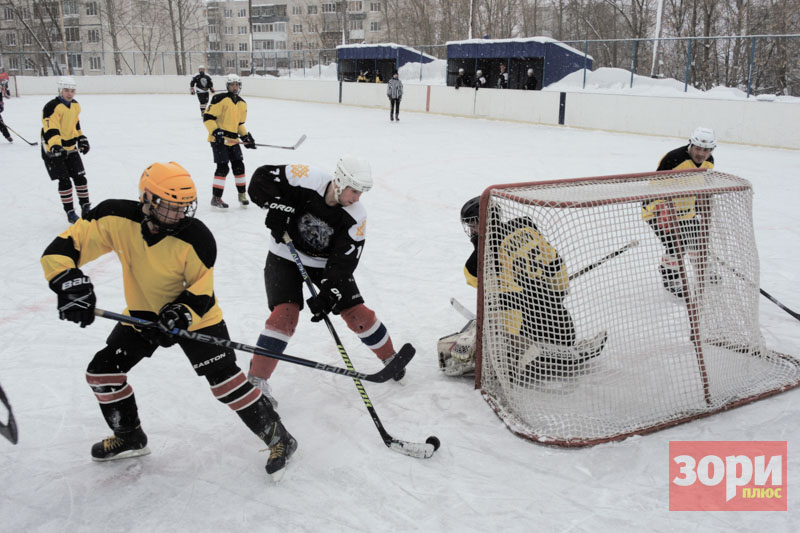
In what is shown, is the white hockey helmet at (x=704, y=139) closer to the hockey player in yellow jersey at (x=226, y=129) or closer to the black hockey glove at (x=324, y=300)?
Result: the black hockey glove at (x=324, y=300)

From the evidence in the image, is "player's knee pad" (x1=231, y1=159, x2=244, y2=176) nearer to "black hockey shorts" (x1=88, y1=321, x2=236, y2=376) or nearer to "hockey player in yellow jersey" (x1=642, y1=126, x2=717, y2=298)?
"black hockey shorts" (x1=88, y1=321, x2=236, y2=376)

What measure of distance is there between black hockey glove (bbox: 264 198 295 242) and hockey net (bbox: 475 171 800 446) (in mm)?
834

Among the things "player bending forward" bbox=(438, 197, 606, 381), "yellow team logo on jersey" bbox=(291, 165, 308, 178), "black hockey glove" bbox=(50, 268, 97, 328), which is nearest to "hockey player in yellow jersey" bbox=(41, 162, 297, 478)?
"black hockey glove" bbox=(50, 268, 97, 328)

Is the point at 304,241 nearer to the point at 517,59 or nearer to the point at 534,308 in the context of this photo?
the point at 534,308

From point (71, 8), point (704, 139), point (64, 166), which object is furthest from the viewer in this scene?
point (71, 8)

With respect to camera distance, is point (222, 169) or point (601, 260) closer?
point (601, 260)

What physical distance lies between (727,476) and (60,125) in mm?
5485

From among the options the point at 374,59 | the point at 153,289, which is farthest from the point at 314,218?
the point at 374,59

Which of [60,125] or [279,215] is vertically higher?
[60,125]

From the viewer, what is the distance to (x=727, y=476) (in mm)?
2248

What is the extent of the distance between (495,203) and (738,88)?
12568 millimetres

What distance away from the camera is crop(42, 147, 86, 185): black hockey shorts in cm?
535

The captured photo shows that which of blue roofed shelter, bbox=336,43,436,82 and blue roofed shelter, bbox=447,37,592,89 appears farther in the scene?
blue roofed shelter, bbox=336,43,436,82

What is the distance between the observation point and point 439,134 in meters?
12.2
